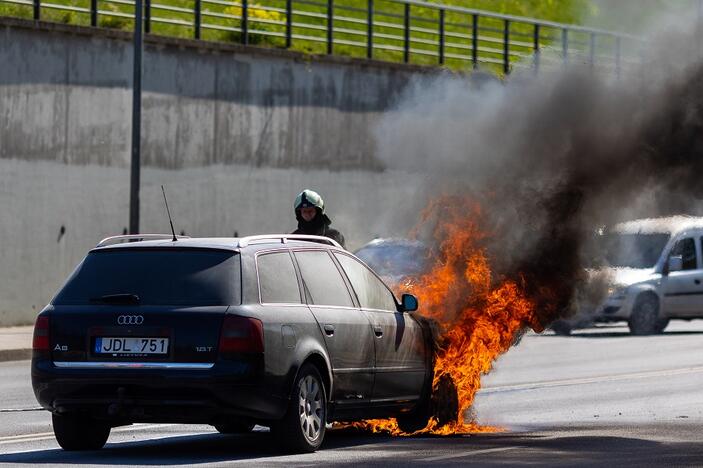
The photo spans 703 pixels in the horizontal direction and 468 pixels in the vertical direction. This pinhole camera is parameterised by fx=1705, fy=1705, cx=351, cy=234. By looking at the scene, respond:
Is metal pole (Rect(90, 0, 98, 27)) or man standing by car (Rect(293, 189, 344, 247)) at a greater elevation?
metal pole (Rect(90, 0, 98, 27))

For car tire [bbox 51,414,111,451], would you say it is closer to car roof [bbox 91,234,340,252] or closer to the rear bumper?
the rear bumper

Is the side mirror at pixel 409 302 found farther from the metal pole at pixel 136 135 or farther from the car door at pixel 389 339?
the metal pole at pixel 136 135

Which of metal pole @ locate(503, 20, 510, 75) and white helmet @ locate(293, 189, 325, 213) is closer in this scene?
white helmet @ locate(293, 189, 325, 213)

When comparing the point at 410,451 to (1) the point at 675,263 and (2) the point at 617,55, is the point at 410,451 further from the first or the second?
(1) the point at 675,263

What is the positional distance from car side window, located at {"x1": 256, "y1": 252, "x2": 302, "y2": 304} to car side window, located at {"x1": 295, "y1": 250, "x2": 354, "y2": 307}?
0.49 feet

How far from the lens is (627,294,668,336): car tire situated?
97.4ft

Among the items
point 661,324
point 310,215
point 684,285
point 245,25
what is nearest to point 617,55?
point 310,215

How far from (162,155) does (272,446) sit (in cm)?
1968

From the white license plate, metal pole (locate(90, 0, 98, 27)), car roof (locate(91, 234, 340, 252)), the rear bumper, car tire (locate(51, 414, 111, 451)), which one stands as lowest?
car tire (locate(51, 414, 111, 451))

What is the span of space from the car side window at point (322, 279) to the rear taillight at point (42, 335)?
1804 millimetres

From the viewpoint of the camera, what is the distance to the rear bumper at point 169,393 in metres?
10.8

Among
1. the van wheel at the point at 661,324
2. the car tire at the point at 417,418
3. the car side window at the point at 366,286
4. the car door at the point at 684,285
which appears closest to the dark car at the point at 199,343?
the car side window at the point at 366,286

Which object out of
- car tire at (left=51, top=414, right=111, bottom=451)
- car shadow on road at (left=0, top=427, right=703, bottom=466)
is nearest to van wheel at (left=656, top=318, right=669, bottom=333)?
car shadow on road at (left=0, top=427, right=703, bottom=466)

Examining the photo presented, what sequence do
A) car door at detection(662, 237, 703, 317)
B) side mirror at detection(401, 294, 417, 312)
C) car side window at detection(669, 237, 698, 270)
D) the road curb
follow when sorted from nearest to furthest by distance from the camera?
1. side mirror at detection(401, 294, 417, 312)
2. the road curb
3. car door at detection(662, 237, 703, 317)
4. car side window at detection(669, 237, 698, 270)
